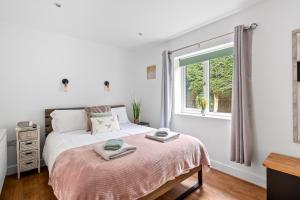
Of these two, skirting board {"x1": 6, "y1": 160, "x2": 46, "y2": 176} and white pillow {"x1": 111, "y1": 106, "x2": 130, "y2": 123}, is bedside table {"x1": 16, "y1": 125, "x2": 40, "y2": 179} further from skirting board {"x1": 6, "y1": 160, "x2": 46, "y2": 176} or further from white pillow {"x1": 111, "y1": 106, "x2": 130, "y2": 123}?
white pillow {"x1": 111, "y1": 106, "x2": 130, "y2": 123}

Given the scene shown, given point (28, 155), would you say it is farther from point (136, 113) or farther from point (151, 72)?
point (151, 72)

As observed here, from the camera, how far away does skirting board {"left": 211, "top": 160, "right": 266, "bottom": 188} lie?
2.13 metres

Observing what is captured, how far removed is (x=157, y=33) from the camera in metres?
3.00

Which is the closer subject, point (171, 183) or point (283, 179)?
point (283, 179)

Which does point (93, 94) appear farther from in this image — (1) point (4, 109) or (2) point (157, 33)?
(2) point (157, 33)

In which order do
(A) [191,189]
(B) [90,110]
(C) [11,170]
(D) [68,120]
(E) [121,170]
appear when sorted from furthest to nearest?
1. (B) [90,110]
2. (D) [68,120]
3. (C) [11,170]
4. (A) [191,189]
5. (E) [121,170]

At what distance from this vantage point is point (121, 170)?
1364mm

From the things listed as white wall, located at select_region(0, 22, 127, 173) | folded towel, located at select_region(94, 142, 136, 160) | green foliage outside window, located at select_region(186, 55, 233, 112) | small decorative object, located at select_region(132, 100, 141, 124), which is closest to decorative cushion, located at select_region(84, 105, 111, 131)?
white wall, located at select_region(0, 22, 127, 173)

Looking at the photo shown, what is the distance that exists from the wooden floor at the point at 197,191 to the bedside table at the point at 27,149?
176 millimetres

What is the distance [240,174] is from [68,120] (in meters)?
2.83

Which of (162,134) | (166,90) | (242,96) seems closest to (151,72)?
(166,90)

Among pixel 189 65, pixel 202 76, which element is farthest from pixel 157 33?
pixel 202 76

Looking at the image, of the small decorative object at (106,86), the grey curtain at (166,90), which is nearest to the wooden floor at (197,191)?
the grey curtain at (166,90)

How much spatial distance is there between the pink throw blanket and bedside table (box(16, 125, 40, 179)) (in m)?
1.06
